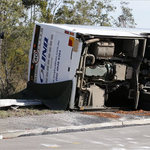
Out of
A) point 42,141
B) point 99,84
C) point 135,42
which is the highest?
point 135,42

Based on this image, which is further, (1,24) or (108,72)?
(1,24)

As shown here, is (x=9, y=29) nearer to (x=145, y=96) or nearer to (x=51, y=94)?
(x=51, y=94)

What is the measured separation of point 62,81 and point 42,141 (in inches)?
149

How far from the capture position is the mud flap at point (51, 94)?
37.1 feet

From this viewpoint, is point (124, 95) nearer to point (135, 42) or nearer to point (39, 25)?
point (135, 42)

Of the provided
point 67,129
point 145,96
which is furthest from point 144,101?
point 67,129

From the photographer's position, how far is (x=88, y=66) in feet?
37.3

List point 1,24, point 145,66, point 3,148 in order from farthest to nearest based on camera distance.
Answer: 1. point 1,24
2. point 145,66
3. point 3,148

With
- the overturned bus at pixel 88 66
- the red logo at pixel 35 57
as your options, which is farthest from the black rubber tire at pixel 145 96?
the red logo at pixel 35 57

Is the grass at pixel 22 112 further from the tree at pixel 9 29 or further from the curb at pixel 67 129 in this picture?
the tree at pixel 9 29

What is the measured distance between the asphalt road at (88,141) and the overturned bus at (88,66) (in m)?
2.20

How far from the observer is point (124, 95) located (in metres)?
12.5

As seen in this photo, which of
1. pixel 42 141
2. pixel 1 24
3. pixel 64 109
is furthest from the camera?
pixel 1 24

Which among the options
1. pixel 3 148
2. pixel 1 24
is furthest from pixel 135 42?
pixel 1 24
